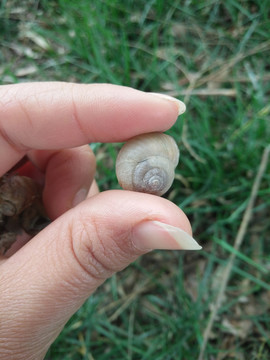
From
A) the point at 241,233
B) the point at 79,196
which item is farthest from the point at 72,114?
the point at 241,233

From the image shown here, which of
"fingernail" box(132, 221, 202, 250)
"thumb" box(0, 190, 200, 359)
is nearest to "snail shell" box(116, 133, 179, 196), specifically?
"thumb" box(0, 190, 200, 359)

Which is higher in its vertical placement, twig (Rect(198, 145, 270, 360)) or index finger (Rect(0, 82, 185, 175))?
index finger (Rect(0, 82, 185, 175))

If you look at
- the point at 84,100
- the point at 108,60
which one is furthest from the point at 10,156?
the point at 108,60

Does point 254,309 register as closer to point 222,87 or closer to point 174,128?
point 174,128

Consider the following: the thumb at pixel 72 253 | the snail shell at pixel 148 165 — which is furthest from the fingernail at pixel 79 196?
the snail shell at pixel 148 165

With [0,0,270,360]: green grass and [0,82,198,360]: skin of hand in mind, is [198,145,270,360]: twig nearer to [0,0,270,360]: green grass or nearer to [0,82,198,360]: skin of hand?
[0,0,270,360]: green grass

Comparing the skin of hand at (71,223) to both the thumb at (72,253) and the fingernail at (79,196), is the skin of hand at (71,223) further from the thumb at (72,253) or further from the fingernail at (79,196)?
the fingernail at (79,196)

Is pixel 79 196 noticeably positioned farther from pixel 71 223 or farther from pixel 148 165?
pixel 148 165
